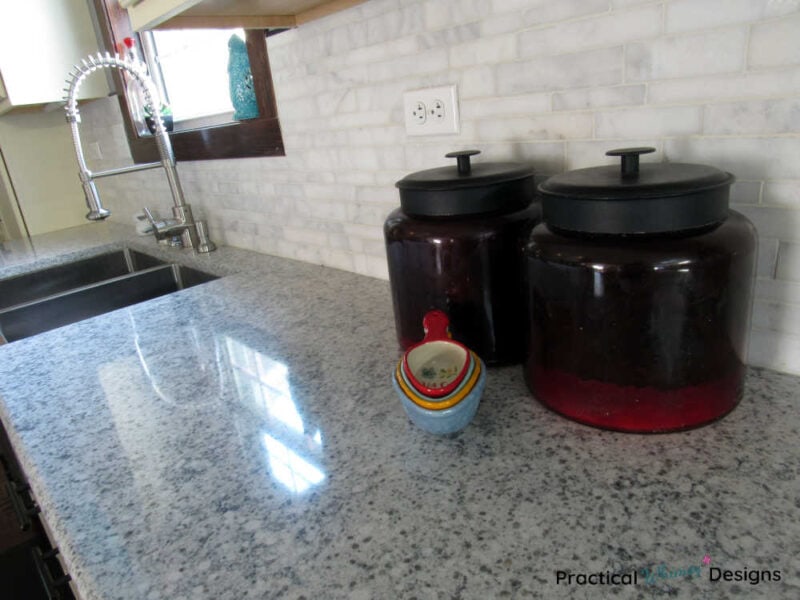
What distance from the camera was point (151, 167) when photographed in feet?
5.85

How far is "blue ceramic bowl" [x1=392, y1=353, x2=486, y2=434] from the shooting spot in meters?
0.61

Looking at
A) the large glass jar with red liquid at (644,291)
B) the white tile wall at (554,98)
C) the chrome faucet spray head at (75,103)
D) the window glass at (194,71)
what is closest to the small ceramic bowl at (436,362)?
the large glass jar with red liquid at (644,291)

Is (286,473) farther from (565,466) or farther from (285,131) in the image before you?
(285,131)

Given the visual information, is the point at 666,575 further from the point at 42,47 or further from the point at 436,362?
the point at 42,47

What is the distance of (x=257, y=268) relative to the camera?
5.08ft

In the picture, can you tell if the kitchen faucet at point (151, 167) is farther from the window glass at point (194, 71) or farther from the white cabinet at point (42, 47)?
the white cabinet at point (42, 47)

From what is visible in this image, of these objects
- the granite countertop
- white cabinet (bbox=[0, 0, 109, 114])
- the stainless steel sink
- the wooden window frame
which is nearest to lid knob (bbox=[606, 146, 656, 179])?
the granite countertop

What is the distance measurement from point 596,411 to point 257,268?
3.71ft

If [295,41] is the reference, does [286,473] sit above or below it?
below

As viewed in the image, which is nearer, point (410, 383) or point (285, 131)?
point (410, 383)

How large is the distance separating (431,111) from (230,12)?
483 mm

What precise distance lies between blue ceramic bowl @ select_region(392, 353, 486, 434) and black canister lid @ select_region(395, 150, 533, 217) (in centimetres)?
22

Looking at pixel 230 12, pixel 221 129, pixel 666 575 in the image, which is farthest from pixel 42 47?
pixel 666 575

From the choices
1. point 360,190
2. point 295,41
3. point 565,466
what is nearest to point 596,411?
point 565,466
